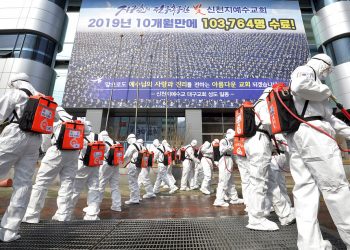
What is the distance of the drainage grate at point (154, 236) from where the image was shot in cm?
262

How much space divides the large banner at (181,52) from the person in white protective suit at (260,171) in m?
16.2

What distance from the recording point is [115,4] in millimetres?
23609

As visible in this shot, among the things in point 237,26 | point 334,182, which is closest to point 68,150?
point 334,182

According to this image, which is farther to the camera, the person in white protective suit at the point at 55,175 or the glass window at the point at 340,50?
the glass window at the point at 340,50

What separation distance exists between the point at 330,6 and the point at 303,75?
92.1 ft

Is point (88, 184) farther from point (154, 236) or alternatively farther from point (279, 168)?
point (279, 168)

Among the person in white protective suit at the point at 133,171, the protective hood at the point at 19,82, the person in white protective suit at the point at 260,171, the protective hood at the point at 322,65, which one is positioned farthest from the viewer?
the person in white protective suit at the point at 133,171

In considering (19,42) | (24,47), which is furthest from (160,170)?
(19,42)

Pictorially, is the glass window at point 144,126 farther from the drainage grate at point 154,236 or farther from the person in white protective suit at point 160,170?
the drainage grate at point 154,236

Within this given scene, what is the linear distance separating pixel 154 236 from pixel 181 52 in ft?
66.6

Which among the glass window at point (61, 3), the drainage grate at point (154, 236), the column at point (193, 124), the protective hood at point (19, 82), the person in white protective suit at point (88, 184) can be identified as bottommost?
the drainage grate at point (154, 236)

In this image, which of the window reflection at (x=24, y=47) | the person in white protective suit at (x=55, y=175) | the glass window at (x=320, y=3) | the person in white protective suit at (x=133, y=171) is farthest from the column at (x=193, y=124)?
the glass window at (x=320, y=3)

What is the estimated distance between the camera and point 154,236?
302 centimetres

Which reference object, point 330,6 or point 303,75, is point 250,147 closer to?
point 303,75
